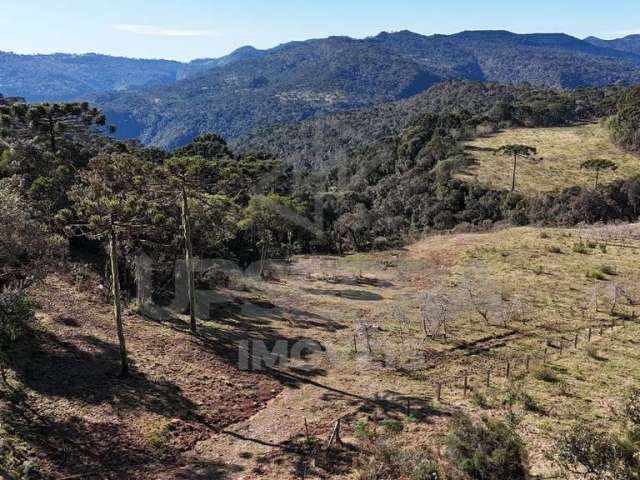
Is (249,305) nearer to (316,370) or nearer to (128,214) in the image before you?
(316,370)

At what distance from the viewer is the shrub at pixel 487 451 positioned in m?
13.5

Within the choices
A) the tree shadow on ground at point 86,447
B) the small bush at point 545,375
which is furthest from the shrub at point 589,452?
the tree shadow on ground at point 86,447

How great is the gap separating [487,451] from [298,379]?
893cm

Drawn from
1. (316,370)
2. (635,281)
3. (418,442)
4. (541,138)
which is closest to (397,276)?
(635,281)

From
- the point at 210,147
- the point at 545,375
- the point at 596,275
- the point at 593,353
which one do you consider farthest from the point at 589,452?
the point at 210,147

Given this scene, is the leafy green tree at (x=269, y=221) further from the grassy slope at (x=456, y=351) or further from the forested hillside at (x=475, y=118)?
the forested hillside at (x=475, y=118)

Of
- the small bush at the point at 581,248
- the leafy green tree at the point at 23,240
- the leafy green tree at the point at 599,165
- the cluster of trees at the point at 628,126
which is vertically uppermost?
the cluster of trees at the point at 628,126

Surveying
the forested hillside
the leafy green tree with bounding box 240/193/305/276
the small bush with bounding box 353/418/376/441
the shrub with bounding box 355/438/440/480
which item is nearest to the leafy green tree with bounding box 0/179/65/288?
the small bush with bounding box 353/418/376/441

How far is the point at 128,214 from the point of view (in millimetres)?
17688

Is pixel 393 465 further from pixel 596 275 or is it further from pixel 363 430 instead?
pixel 596 275

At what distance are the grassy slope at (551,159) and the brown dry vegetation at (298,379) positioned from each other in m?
52.7

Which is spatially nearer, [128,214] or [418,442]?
[418,442]

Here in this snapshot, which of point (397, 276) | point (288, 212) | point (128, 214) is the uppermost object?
point (128, 214)

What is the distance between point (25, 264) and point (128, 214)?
4.30 m
